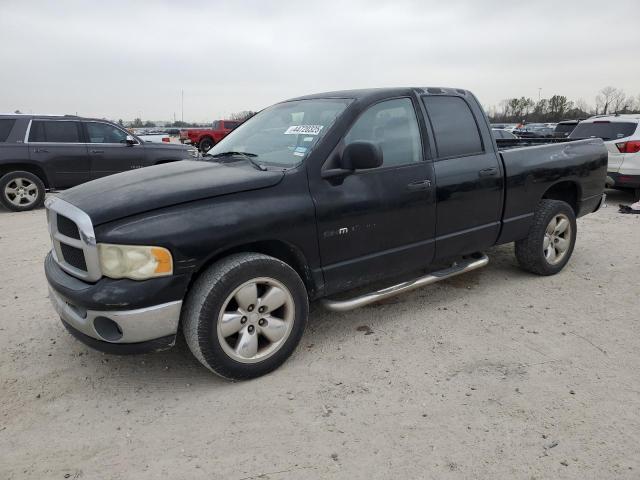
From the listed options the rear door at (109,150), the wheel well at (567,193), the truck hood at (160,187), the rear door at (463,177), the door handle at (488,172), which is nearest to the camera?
the truck hood at (160,187)

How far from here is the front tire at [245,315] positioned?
2.87m

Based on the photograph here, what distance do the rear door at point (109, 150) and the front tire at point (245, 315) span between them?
316 inches

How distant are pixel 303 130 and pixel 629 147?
7935 millimetres

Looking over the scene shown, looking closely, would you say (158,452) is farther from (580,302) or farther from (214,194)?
(580,302)

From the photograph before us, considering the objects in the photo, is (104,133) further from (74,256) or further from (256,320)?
(256,320)

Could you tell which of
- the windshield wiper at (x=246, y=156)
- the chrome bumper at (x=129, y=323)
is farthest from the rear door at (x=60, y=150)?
the chrome bumper at (x=129, y=323)

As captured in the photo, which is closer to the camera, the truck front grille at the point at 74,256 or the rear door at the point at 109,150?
the truck front grille at the point at 74,256

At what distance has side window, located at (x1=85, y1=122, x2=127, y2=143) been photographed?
32.6 ft

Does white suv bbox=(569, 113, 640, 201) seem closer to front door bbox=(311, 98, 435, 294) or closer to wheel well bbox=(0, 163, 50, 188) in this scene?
front door bbox=(311, 98, 435, 294)

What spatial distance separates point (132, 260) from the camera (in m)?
2.70

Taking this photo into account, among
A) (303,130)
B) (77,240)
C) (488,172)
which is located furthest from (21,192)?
(488,172)

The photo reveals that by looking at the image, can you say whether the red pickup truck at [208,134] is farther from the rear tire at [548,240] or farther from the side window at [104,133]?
the rear tire at [548,240]

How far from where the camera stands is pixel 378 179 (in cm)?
357

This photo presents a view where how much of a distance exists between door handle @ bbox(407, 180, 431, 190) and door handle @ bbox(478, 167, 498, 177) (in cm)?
66
